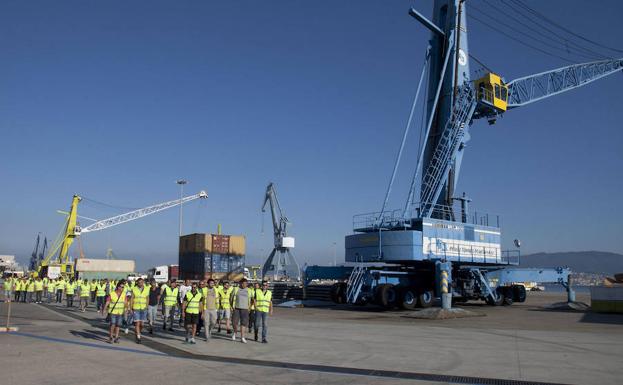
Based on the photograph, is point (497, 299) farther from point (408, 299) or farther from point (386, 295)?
point (386, 295)

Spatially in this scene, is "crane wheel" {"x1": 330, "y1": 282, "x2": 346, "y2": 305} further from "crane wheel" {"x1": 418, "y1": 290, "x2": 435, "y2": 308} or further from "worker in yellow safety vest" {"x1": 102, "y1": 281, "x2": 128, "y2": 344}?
"worker in yellow safety vest" {"x1": 102, "y1": 281, "x2": 128, "y2": 344}

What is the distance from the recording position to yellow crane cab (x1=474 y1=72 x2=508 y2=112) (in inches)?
1222

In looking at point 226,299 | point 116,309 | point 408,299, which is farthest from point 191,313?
point 408,299

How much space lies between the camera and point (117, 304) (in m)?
13.4

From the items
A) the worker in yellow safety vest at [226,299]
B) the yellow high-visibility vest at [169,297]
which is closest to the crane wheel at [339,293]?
the worker in yellow safety vest at [226,299]

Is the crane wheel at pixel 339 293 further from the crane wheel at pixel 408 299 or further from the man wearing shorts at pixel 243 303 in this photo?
the man wearing shorts at pixel 243 303

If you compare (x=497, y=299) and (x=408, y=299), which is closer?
(x=408, y=299)

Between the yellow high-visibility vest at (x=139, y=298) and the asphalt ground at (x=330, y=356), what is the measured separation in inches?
37.9

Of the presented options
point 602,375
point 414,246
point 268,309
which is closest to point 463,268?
point 414,246

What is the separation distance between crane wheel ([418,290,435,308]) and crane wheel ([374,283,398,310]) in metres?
1.74

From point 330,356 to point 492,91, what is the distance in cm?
2478

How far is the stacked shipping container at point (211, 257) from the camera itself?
58.6 meters

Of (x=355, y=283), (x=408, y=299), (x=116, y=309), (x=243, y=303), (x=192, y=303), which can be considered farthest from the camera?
(x=408, y=299)

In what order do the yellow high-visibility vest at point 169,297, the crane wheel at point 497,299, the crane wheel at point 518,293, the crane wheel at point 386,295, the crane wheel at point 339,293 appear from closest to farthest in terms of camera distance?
the yellow high-visibility vest at point 169,297
the crane wheel at point 386,295
the crane wheel at point 339,293
the crane wheel at point 497,299
the crane wheel at point 518,293
